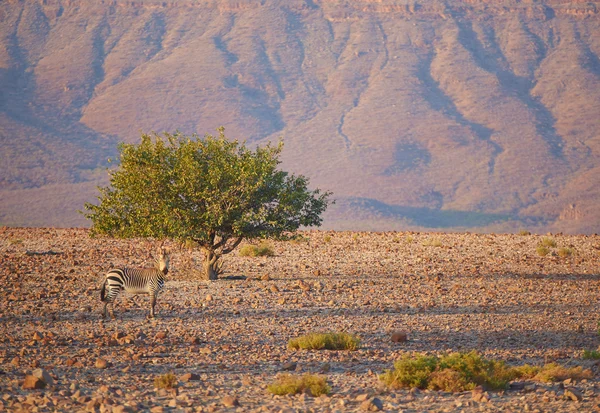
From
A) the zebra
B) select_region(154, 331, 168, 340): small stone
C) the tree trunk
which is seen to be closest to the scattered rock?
select_region(154, 331, 168, 340): small stone

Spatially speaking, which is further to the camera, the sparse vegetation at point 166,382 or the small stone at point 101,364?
the small stone at point 101,364

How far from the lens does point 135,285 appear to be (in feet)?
62.2

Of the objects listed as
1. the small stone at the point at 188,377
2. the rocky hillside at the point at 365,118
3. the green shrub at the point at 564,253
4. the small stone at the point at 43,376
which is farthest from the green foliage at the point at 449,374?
the rocky hillside at the point at 365,118

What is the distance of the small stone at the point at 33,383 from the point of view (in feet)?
40.0

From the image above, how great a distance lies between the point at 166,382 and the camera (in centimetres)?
1252

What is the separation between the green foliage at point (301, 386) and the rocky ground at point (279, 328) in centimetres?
20

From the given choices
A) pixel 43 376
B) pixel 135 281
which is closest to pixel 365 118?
pixel 135 281

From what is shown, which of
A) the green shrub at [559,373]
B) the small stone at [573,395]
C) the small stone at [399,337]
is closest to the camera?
the small stone at [573,395]

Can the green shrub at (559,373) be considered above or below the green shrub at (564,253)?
below

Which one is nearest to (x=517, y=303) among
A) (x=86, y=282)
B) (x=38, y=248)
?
(x=86, y=282)

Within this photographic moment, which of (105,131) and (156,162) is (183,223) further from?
(105,131)

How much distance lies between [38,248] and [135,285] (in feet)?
68.0

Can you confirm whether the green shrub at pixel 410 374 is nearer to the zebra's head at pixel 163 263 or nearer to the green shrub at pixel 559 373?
the green shrub at pixel 559 373

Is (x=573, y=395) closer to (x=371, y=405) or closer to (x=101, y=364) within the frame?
(x=371, y=405)
